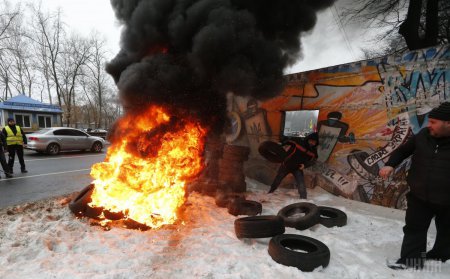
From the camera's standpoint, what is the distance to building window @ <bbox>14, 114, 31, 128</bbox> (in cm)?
2825

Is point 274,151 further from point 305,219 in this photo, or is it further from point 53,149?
point 53,149

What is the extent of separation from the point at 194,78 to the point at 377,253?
515 cm

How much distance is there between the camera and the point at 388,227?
481 cm

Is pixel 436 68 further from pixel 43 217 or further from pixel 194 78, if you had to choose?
pixel 43 217

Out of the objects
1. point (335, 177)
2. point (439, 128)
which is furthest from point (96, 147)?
point (439, 128)

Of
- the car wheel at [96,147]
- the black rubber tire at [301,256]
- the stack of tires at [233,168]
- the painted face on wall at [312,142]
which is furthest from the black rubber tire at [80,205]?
the car wheel at [96,147]

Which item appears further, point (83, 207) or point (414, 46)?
point (414, 46)

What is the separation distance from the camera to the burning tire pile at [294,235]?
131 inches

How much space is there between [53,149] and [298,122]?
45.6ft

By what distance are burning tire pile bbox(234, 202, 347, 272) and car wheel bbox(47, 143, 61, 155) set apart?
1454 cm

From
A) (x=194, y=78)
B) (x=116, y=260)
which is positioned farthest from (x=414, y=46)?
(x=116, y=260)

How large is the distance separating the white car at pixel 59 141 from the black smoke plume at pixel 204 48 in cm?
1031

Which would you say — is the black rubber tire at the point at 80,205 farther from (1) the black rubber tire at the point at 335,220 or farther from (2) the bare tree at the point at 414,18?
(2) the bare tree at the point at 414,18

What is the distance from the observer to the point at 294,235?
158 inches
